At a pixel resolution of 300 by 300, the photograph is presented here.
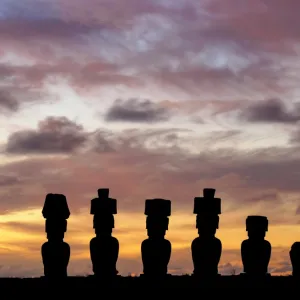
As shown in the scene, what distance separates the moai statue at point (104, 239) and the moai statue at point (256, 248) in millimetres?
4379

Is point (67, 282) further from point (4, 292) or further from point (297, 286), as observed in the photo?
point (297, 286)

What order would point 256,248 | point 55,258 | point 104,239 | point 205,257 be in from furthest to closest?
1. point 256,248
2. point 205,257
3. point 104,239
4. point 55,258

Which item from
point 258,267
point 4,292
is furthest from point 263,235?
point 4,292

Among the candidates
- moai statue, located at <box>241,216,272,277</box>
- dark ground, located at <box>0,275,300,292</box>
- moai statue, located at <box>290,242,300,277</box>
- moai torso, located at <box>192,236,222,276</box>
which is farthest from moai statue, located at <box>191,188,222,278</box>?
moai statue, located at <box>290,242,300,277</box>

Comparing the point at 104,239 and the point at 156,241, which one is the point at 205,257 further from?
the point at 104,239

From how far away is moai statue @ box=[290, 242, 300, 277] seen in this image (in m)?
36.0

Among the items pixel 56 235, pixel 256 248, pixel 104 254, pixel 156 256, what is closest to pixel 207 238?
pixel 256 248

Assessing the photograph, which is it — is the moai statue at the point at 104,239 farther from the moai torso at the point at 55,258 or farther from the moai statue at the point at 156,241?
the moai statue at the point at 156,241

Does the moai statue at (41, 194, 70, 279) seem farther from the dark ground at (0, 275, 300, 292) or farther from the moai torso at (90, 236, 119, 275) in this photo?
the moai torso at (90, 236, 119, 275)

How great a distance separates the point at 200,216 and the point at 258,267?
240 cm

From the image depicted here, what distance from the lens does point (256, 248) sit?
3547 cm

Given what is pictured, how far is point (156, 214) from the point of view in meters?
34.3

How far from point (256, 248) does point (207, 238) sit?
166 cm

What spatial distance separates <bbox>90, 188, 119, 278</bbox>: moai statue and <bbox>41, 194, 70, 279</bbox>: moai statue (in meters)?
0.91
